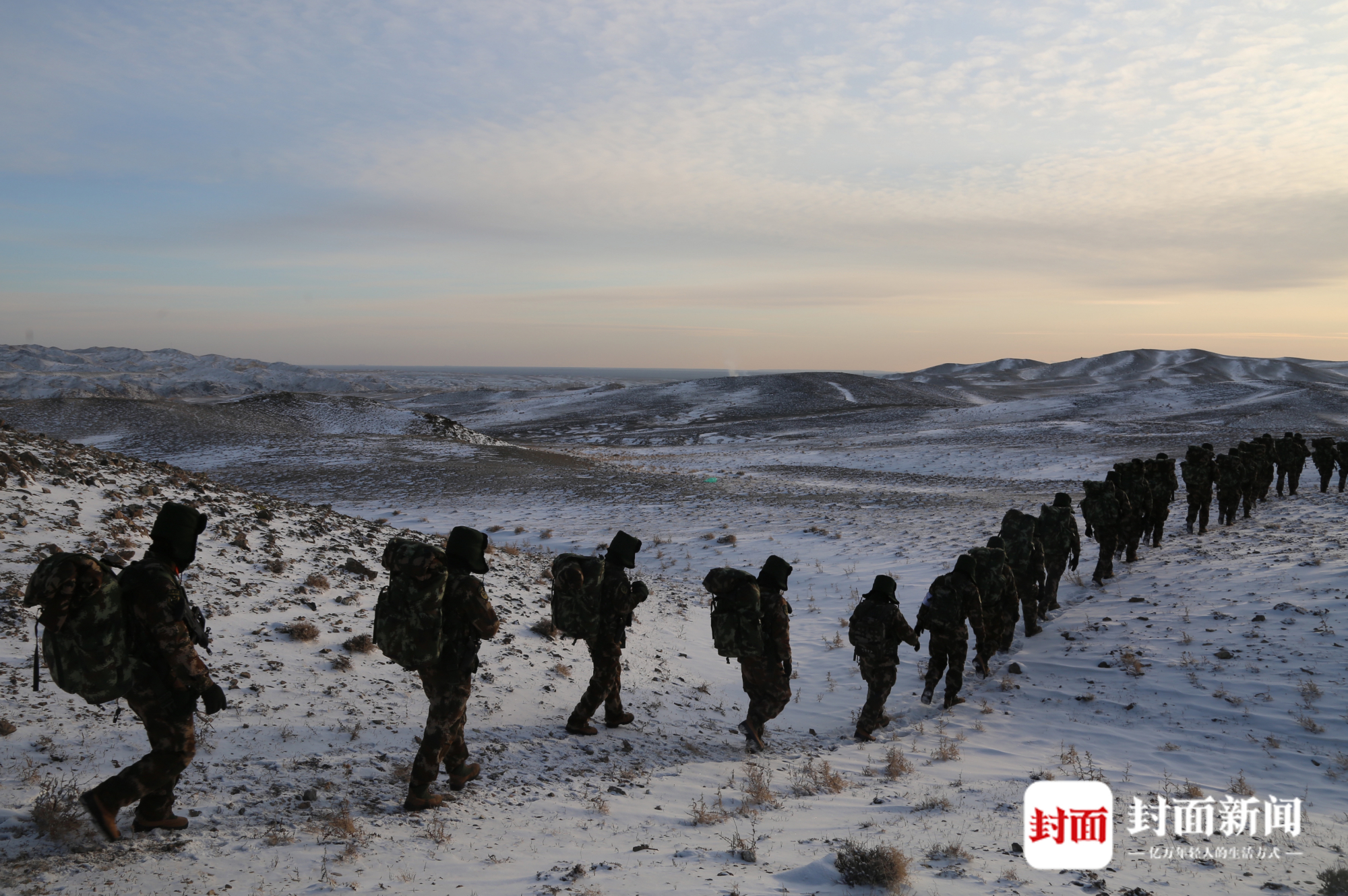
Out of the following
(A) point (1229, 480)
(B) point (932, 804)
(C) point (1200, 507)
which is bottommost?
(B) point (932, 804)

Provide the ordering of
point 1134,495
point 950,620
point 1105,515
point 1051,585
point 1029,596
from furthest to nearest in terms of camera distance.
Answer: point 1134,495 < point 1105,515 < point 1051,585 < point 1029,596 < point 950,620

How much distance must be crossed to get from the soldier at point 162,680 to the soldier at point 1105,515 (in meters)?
14.7

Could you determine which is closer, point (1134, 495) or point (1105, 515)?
point (1105, 515)

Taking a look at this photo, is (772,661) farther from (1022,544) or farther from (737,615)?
(1022,544)

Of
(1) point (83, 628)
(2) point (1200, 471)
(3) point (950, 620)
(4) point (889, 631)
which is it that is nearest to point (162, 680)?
(1) point (83, 628)

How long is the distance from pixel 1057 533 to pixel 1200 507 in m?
8.41

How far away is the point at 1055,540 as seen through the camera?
12836 mm

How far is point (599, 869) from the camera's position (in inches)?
198

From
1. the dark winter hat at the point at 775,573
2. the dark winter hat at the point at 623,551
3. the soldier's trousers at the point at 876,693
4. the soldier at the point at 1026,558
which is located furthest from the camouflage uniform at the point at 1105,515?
the dark winter hat at the point at 623,551

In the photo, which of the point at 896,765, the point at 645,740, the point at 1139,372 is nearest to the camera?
the point at 896,765

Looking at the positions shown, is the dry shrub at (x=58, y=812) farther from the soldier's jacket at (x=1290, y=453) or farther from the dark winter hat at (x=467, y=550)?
the soldier's jacket at (x=1290, y=453)

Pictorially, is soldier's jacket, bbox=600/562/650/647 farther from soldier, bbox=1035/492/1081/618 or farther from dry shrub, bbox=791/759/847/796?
soldier, bbox=1035/492/1081/618

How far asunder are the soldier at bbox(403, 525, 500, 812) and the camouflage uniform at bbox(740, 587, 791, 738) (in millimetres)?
3162

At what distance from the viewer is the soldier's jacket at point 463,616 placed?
571 cm
